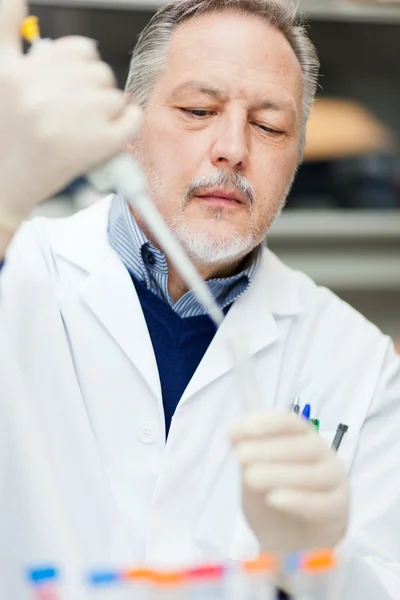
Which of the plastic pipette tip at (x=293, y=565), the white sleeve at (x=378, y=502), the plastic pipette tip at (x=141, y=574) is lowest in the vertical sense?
the white sleeve at (x=378, y=502)

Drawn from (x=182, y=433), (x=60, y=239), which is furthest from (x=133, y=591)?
(x=60, y=239)

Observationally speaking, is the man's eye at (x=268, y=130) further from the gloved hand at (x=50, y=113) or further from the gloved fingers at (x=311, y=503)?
the gloved fingers at (x=311, y=503)

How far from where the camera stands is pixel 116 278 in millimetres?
1364

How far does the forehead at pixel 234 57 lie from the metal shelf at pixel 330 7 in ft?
4.37

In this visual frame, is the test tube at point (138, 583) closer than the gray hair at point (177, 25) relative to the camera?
Yes

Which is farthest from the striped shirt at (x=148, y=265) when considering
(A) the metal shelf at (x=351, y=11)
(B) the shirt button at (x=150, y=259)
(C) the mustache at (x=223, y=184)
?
(A) the metal shelf at (x=351, y=11)

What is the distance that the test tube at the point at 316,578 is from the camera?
0.70 metres

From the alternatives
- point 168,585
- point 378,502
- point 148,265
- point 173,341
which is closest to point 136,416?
point 173,341

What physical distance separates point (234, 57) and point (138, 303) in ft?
1.36

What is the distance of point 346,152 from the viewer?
2906 millimetres

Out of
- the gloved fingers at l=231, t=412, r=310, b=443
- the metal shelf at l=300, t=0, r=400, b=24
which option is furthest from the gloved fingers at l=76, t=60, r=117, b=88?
the metal shelf at l=300, t=0, r=400, b=24

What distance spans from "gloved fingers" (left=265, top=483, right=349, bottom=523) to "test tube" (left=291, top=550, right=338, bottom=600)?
96 millimetres

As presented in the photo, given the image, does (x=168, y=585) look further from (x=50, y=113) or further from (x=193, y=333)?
(x=193, y=333)

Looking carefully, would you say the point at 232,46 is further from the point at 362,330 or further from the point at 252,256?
the point at 362,330
